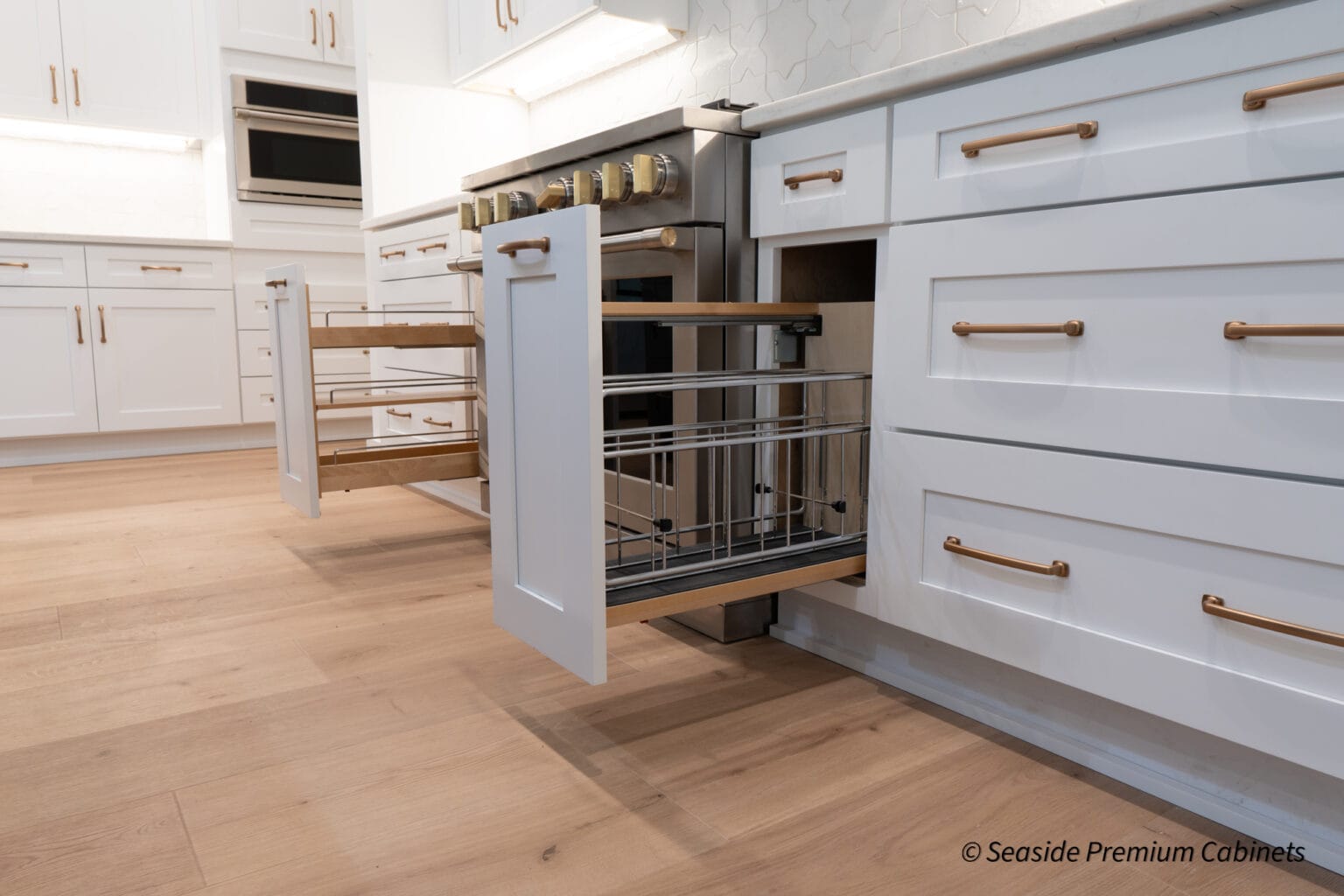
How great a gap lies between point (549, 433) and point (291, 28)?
12.3 feet

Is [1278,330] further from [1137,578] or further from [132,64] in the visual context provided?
[132,64]

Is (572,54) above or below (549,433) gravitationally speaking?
above

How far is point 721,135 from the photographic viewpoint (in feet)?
5.21

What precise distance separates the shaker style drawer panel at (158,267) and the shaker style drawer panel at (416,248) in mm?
1325

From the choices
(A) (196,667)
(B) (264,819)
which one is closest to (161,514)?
(A) (196,667)

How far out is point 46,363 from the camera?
364 centimetres

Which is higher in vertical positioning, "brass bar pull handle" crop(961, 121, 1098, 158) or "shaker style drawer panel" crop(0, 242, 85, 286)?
"shaker style drawer panel" crop(0, 242, 85, 286)

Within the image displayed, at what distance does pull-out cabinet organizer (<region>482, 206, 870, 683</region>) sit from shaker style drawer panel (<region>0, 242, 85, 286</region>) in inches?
124

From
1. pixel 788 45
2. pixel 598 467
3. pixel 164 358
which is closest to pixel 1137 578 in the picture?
pixel 598 467

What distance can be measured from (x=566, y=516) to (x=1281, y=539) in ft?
2.53

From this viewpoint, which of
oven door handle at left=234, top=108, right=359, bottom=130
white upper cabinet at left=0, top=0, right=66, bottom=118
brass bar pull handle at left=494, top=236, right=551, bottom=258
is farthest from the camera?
oven door handle at left=234, top=108, right=359, bottom=130

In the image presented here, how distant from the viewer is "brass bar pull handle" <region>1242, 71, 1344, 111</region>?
2.87 ft

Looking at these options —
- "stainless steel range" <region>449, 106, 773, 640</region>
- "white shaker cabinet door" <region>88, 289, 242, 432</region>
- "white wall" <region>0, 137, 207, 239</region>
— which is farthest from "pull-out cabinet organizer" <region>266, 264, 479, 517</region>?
"white wall" <region>0, 137, 207, 239</region>

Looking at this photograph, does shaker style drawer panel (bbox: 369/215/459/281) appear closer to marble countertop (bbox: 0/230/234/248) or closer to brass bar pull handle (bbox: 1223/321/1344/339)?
marble countertop (bbox: 0/230/234/248)
